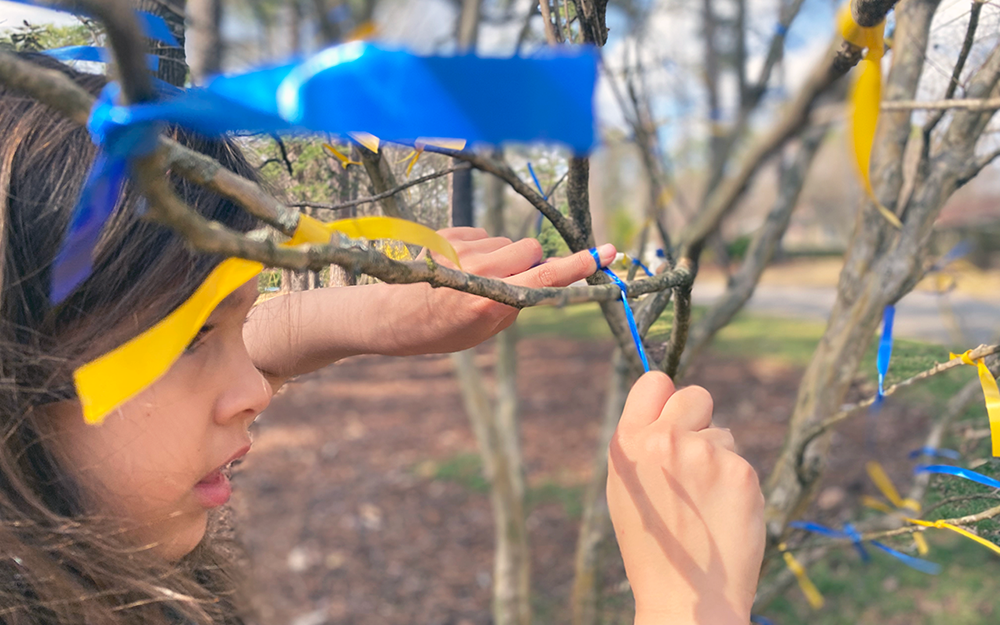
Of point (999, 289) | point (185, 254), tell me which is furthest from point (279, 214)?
point (999, 289)

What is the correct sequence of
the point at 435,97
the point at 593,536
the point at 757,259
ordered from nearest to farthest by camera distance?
the point at 435,97 → the point at 757,259 → the point at 593,536

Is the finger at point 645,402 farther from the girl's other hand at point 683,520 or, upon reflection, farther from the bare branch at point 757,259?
the bare branch at point 757,259

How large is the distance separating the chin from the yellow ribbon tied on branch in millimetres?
348

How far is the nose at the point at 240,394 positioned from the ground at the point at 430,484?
0.78 meters

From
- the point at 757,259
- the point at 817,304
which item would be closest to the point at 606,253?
the point at 757,259

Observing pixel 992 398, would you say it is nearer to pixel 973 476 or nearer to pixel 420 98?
pixel 973 476

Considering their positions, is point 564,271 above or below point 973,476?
above

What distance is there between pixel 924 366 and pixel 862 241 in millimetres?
287

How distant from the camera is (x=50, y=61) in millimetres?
865

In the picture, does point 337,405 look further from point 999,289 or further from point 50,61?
point 999,289

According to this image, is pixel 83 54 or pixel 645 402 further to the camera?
pixel 83 54

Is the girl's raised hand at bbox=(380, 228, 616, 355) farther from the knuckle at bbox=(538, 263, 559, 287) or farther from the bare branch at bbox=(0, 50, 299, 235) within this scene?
the bare branch at bbox=(0, 50, 299, 235)

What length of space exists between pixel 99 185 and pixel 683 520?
0.62 m

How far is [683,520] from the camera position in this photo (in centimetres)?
73
